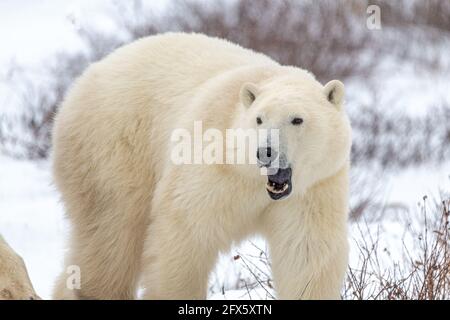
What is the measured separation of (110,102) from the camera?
507 cm

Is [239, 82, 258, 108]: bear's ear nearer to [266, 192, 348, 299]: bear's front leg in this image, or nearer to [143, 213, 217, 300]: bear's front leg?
[266, 192, 348, 299]: bear's front leg

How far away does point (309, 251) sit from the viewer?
4.53 metres

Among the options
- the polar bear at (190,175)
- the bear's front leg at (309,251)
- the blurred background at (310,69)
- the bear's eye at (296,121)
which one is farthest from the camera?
the blurred background at (310,69)

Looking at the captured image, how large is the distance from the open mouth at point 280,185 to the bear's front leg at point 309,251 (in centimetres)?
31

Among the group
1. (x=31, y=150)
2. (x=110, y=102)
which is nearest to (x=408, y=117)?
(x=31, y=150)

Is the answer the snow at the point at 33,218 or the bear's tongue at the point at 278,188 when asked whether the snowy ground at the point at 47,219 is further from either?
the bear's tongue at the point at 278,188

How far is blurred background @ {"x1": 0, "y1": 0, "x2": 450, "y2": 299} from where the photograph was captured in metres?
9.31

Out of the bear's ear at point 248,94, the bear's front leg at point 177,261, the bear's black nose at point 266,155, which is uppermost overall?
the bear's ear at point 248,94

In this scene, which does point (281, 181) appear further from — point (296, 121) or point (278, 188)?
point (296, 121)

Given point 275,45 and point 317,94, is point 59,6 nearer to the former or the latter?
point 275,45

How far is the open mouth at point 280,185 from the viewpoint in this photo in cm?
419

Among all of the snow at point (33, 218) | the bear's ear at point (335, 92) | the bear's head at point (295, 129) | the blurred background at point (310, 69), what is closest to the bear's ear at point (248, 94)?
the bear's head at point (295, 129)

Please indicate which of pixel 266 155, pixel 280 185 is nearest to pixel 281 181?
pixel 280 185
